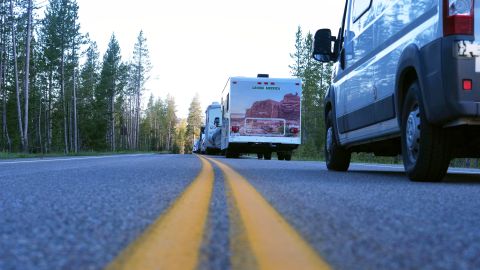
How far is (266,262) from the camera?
1.64 m

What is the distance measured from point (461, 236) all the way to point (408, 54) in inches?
135

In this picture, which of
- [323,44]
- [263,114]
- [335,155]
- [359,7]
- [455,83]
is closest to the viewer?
[455,83]

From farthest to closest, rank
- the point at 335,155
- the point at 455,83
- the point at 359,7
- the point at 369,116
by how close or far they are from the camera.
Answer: the point at 335,155
the point at 359,7
the point at 369,116
the point at 455,83

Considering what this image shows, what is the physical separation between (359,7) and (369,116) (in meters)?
1.65

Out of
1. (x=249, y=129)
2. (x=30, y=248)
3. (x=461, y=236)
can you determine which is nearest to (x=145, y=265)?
(x=30, y=248)

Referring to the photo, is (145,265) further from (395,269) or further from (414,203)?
(414,203)

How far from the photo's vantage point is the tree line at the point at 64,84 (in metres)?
49.7

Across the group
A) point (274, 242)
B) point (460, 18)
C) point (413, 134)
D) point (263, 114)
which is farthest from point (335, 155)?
point (263, 114)

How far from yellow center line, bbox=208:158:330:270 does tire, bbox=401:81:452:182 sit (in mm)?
2720

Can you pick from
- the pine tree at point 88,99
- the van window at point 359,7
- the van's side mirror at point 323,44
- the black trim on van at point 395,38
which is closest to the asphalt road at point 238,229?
the black trim on van at point 395,38

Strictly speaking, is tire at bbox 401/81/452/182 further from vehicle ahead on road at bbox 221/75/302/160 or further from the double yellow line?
vehicle ahead on road at bbox 221/75/302/160

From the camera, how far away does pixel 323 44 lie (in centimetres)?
834

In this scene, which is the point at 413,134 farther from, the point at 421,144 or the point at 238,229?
the point at 238,229

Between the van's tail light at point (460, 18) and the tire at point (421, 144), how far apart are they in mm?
768
